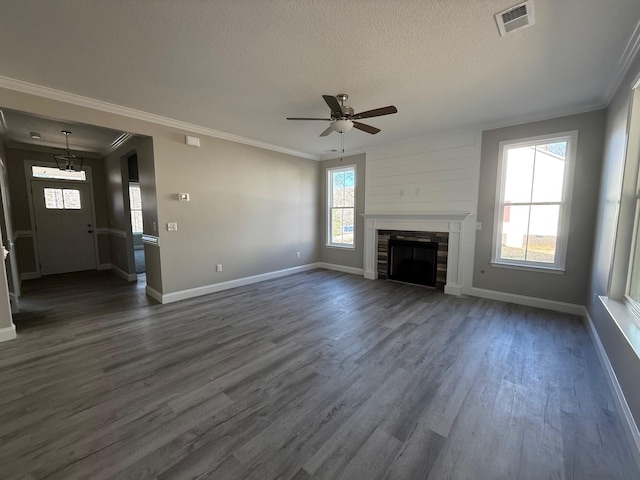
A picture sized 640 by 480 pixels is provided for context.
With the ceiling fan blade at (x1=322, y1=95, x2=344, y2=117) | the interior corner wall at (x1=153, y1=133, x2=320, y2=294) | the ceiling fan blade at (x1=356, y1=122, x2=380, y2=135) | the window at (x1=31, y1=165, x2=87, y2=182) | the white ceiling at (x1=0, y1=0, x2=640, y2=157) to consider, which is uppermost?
the white ceiling at (x1=0, y1=0, x2=640, y2=157)

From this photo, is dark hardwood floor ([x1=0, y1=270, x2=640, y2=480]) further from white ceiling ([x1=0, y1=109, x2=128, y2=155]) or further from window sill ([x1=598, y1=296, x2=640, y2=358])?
white ceiling ([x1=0, y1=109, x2=128, y2=155])

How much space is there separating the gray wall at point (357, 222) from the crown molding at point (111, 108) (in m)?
1.83

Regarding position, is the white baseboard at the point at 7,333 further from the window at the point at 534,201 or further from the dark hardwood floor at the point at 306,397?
the window at the point at 534,201

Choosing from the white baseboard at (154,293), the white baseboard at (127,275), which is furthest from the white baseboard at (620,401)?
the white baseboard at (127,275)

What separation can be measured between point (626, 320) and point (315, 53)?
3309 mm

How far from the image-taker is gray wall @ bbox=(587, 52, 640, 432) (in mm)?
1783

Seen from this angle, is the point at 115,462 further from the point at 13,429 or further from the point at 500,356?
the point at 500,356

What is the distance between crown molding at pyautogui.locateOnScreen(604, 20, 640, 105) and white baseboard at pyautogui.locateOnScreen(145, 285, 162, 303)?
592 centimetres

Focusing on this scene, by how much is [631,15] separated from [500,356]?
2.88 m

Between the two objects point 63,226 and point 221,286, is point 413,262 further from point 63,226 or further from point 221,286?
point 63,226

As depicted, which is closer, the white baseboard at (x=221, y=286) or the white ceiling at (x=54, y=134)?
the white ceiling at (x=54, y=134)

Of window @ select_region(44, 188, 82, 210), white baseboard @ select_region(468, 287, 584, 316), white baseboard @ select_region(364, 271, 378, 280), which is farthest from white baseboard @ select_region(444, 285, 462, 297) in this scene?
window @ select_region(44, 188, 82, 210)

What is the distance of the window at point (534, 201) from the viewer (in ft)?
12.0

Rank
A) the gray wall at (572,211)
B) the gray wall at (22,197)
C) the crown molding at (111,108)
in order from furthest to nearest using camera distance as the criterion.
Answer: the gray wall at (22,197), the gray wall at (572,211), the crown molding at (111,108)
